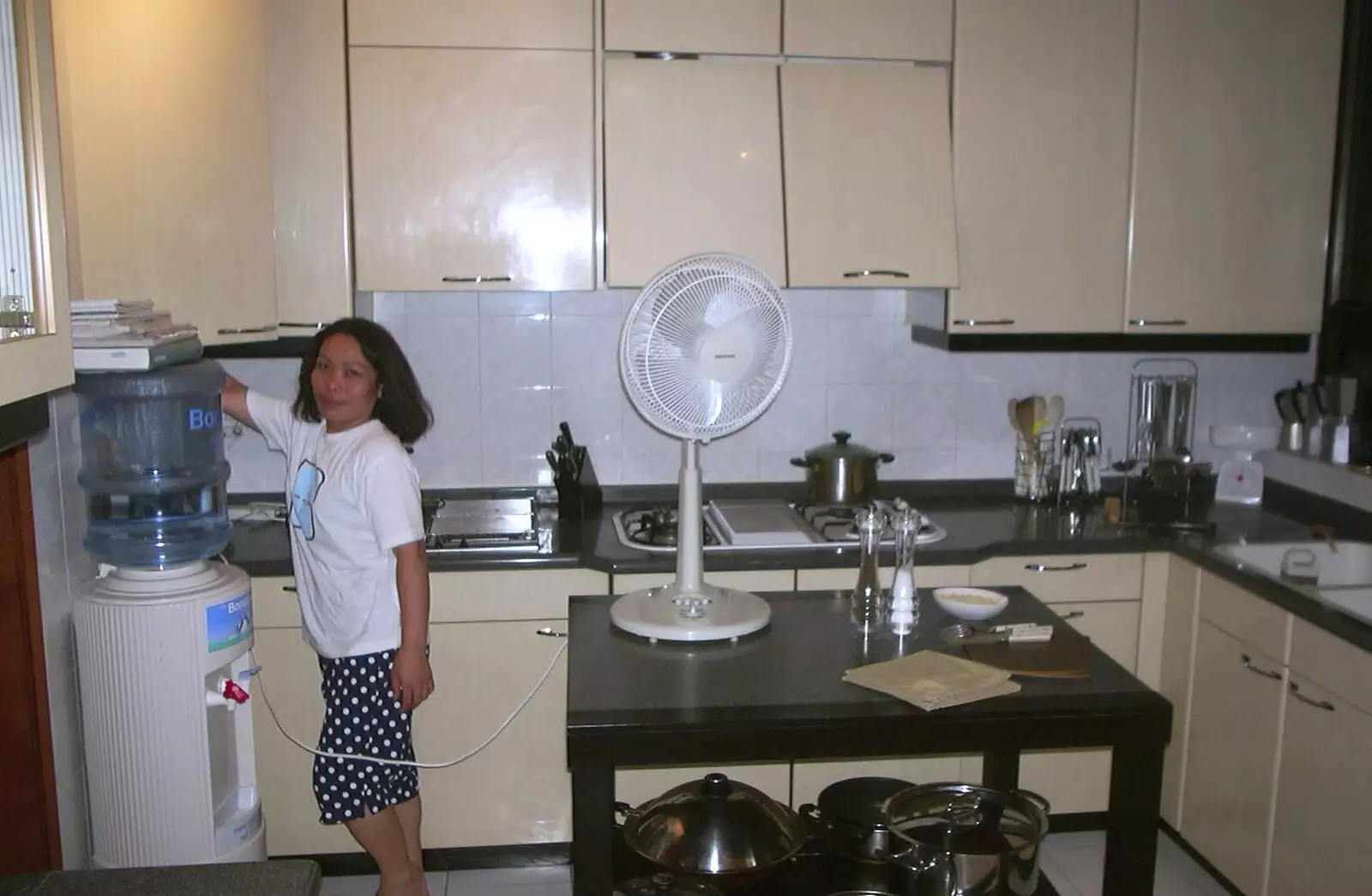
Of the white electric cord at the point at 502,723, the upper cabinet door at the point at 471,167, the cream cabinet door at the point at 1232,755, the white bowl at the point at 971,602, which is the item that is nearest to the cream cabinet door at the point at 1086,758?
the cream cabinet door at the point at 1232,755

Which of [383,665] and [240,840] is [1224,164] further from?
[240,840]

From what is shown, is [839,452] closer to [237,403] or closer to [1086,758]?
[1086,758]

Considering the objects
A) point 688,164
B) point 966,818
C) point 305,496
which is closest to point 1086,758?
point 966,818

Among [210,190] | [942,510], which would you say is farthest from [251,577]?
[942,510]

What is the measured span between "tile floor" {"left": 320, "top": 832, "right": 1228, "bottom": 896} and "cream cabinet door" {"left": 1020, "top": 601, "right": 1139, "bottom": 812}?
0.47 ft

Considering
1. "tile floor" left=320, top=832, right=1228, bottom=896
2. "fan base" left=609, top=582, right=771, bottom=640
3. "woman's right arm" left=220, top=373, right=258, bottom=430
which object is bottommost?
"tile floor" left=320, top=832, right=1228, bottom=896

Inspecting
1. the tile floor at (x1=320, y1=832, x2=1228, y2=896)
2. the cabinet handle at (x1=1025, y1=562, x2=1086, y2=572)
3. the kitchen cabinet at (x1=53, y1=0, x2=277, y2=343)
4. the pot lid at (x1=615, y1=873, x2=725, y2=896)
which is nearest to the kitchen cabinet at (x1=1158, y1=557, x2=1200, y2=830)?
the tile floor at (x1=320, y1=832, x2=1228, y2=896)

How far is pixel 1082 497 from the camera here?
11.3 feet

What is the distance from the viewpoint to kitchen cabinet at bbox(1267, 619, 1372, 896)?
2385mm

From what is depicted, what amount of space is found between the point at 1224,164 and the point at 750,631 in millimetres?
1997

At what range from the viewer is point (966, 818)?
1794 mm

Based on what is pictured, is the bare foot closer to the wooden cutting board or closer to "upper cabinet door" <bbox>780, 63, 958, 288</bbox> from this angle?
the wooden cutting board

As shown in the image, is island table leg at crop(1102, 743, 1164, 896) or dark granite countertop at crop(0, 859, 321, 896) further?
island table leg at crop(1102, 743, 1164, 896)

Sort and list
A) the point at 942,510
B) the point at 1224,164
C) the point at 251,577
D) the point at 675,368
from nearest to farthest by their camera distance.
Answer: the point at 675,368
the point at 251,577
the point at 1224,164
the point at 942,510
